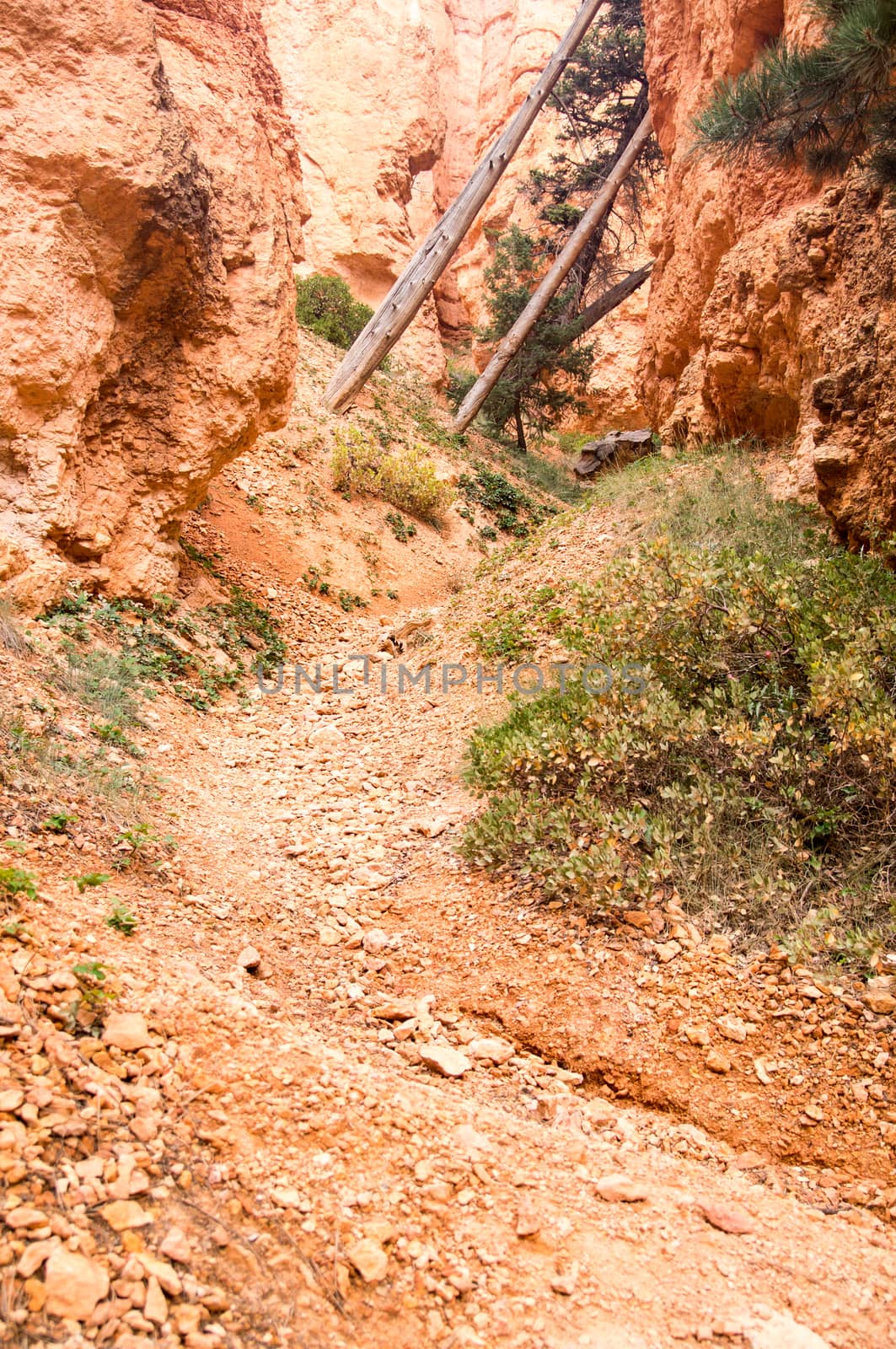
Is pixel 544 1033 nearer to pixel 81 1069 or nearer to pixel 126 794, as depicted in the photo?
pixel 81 1069

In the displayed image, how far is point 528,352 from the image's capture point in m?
14.2

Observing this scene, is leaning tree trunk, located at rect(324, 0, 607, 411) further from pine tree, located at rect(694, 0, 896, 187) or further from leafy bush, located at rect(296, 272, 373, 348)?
pine tree, located at rect(694, 0, 896, 187)

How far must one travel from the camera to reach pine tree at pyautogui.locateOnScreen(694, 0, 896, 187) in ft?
11.2

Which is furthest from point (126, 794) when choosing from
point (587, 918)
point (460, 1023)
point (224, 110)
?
point (224, 110)

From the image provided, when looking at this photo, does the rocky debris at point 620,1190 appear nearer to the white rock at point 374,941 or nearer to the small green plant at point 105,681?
the white rock at point 374,941

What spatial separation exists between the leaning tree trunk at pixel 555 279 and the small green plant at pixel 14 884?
12500 millimetres

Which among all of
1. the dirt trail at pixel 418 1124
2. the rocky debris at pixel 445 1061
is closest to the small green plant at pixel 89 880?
the dirt trail at pixel 418 1124

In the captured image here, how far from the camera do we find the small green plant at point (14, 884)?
2.32 metres

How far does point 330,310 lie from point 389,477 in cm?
530

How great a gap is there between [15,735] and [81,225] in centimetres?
354

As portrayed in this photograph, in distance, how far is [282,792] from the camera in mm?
4578

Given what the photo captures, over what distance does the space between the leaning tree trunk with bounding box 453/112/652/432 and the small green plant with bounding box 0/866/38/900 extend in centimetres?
1250

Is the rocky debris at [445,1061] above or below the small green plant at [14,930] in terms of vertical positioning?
above

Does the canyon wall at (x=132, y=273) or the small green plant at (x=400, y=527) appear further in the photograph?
the small green plant at (x=400, y=527)
